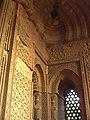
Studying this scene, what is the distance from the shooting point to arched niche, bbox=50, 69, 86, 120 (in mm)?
8125

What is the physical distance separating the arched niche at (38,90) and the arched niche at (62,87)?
43 cm

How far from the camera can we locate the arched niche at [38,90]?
751cm

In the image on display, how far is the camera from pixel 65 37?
30.6 ft

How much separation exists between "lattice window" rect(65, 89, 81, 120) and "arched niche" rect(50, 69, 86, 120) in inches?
5.4

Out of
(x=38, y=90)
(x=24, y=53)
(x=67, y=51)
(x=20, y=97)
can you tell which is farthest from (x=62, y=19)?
(x=20, y=97)

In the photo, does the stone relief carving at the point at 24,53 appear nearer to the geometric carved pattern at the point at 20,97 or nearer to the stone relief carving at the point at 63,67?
the geometric carved pattern at the point at 20,97

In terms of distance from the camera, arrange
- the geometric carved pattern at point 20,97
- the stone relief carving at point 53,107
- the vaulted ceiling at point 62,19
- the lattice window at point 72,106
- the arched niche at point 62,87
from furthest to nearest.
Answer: the vaulted ceiling at point 62,19
the lattice window at point 72,106
the arched niche at point 62,87
the stone relief carving at point 53,107
the geometric carved pattern at point 20,97

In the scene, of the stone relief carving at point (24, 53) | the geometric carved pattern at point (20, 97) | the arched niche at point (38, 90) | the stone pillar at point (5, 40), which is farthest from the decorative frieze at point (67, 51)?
the stone pillar at point (5, 40)

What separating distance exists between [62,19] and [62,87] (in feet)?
9.11

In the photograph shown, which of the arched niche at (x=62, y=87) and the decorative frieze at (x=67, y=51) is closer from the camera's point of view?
the arched niche at (x=62, y=87)

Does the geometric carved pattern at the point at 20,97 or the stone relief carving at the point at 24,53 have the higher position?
the stone relief carving at the point at 24,53

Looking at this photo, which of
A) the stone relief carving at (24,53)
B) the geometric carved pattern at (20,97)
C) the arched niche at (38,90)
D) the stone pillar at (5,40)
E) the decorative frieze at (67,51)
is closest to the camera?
the stone pillar at (5,40)

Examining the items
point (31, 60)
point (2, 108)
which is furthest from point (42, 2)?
point (2, 108)

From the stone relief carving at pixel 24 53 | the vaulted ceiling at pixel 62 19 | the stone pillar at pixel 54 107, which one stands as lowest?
the stone pillar at pixel 54 107
